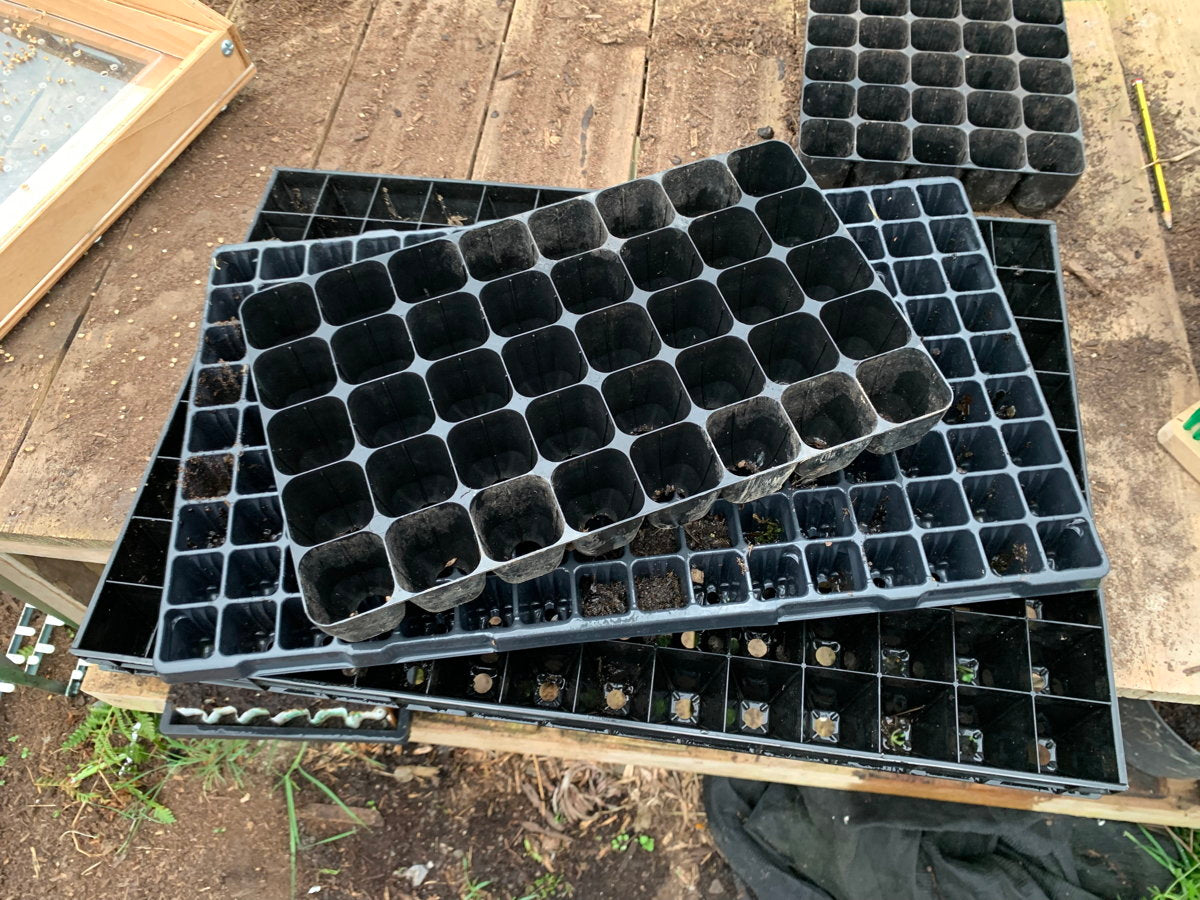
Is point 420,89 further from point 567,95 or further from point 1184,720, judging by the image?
point 1184,720

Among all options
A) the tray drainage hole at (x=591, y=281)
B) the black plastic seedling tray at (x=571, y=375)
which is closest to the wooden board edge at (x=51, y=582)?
the black plastic seedling tray at (x=571, y=375)

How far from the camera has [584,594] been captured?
2084 mm

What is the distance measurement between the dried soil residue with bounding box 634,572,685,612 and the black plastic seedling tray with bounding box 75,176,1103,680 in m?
0.02

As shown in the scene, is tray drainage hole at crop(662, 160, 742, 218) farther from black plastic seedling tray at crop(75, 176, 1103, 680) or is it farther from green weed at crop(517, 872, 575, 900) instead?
green weed at crop(517, 872, 575, 900)

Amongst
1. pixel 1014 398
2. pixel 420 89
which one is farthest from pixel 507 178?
pixel 1014 398

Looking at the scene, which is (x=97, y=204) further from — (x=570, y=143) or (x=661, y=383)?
(x=661, y=383)

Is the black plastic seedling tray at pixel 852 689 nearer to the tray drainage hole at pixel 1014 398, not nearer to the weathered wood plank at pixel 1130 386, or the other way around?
the weathered wood plank at pixel 1130 386

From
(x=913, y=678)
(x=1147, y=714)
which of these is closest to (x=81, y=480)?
(x=913, y=678)

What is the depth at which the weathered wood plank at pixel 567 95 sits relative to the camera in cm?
280

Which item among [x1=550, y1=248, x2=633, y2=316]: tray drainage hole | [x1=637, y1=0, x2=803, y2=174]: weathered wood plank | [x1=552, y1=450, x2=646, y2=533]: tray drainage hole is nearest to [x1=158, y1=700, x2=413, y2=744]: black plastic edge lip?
[x1=552, y1=450, x2=646, y2=533]: tray drainage hole

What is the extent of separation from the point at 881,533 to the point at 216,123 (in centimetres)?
280

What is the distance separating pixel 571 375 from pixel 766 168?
856 mm

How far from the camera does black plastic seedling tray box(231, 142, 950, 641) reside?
1994mm

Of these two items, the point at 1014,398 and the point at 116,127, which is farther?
the point at 116,127
